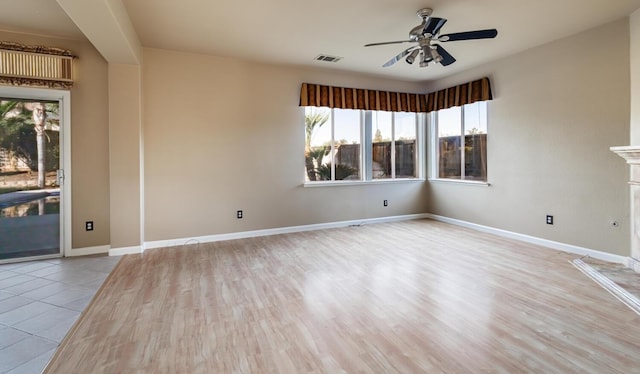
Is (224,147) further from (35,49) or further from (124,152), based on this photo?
(35,49)

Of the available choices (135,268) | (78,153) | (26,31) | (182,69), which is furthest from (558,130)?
(26,31)

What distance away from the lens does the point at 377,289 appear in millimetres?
2932

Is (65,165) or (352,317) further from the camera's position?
(65,165)

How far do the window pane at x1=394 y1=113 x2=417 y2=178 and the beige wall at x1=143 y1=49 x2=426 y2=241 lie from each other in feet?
4.33

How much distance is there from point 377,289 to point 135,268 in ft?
8.80

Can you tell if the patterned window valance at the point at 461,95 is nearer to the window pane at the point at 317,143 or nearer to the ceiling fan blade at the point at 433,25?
the window pane at the point at 317,143

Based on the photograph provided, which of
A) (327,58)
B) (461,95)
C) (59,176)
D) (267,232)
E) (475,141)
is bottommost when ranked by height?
(267,232)

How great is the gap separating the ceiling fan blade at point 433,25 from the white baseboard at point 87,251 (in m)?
4.60

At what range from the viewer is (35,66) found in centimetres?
362

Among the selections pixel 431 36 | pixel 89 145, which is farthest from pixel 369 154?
pixel 89 145

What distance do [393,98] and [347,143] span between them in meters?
1.27

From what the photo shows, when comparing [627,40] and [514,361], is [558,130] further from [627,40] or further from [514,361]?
[514,361]

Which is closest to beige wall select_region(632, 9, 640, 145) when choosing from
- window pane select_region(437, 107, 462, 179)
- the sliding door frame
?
window pane select_region(437, 107, 462, 179)

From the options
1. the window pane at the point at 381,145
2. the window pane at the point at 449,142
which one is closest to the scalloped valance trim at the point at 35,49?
the window pane at the point at 381,145
